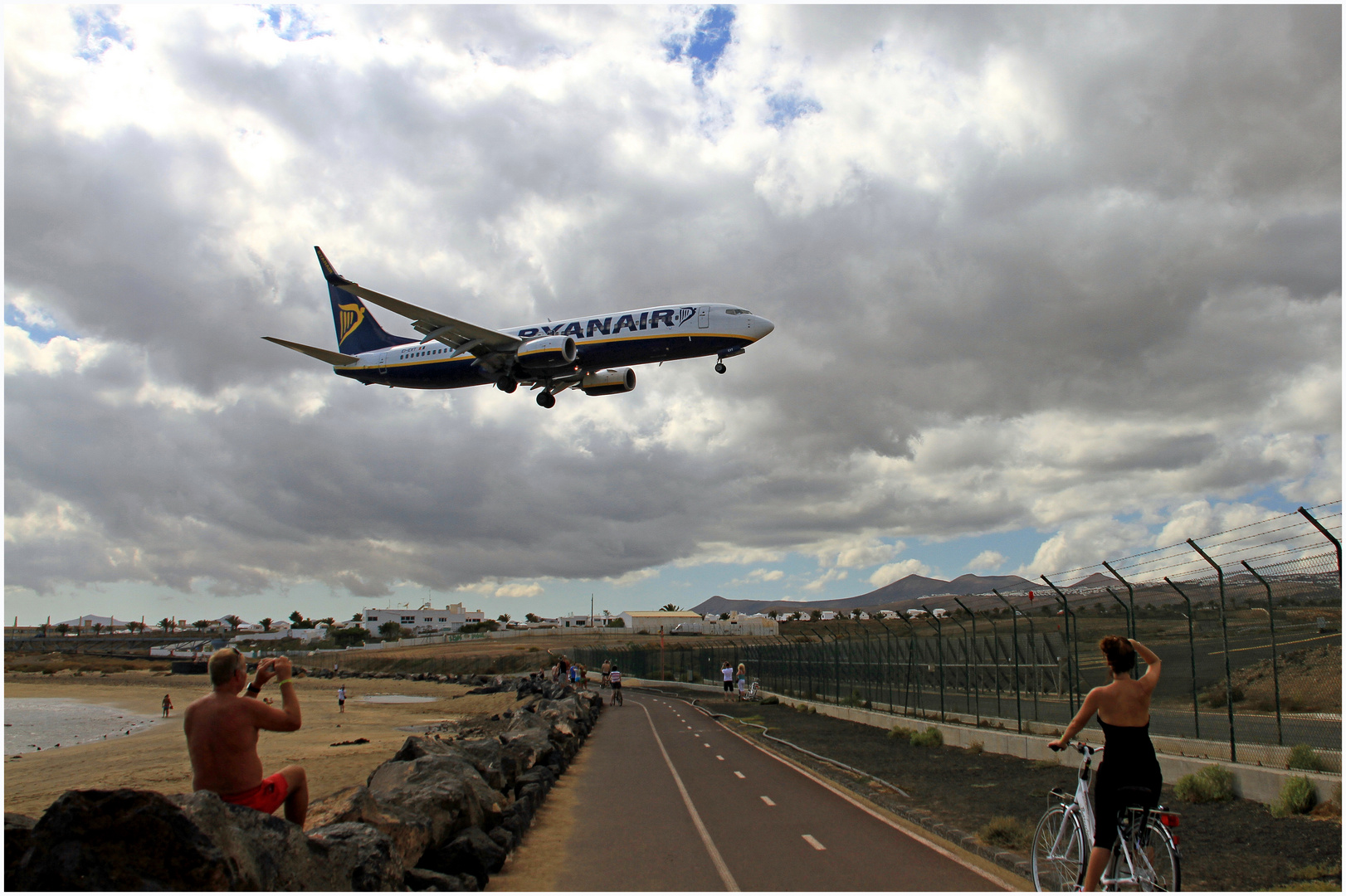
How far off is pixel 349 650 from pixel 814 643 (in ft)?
379

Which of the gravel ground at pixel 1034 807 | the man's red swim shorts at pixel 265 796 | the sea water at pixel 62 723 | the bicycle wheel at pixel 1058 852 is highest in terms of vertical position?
the man's red swim shorts at pixel 265 796

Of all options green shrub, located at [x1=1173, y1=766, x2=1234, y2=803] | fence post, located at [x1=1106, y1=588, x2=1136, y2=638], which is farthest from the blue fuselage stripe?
green shrub, located at [x1=1173, y1=766, x2=1234, y2=803]

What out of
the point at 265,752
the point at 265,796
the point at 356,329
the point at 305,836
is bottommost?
the point at 265,752

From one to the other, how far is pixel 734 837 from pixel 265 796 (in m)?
6.54

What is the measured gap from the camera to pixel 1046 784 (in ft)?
46.4

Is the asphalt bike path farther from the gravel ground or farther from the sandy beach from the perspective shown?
the sandy beach

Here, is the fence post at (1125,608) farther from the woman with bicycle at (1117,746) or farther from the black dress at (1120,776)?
the black dress at (1120,776)

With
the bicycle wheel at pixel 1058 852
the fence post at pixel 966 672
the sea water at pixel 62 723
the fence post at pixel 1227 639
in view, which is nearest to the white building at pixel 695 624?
the sea water at pixel 62 723

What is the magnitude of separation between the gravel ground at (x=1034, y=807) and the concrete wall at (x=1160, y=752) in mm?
217

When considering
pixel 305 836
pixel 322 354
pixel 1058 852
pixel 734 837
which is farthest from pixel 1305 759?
pixel 322 354

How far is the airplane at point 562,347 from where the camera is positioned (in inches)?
1236

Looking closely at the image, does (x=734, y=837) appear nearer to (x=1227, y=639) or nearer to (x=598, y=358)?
(x=1227, y=639)

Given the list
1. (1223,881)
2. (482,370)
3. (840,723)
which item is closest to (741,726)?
(840,723)

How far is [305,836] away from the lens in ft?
21.8
